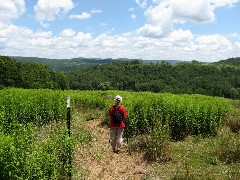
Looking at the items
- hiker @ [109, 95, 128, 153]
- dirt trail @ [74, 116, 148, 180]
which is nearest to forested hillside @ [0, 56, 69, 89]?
hiker @ [109, 95, 128, 153]

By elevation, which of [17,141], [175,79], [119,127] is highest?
[17,141]

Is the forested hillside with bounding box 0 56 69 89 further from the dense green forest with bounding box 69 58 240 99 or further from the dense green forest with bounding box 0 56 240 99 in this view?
the dense green forest with bounding box 69 58 240 99

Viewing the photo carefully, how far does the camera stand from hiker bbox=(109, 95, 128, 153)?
13.1 m

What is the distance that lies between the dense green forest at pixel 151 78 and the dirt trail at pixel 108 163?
66.1 metres

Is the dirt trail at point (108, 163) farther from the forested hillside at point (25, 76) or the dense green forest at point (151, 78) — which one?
the dense green forest at point (151, 78)

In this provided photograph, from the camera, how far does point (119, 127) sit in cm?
1334

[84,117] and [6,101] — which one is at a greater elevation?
[6,101]

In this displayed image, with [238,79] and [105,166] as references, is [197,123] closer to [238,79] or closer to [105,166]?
[105,166]

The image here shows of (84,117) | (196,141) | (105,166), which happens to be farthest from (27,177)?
(84,117)

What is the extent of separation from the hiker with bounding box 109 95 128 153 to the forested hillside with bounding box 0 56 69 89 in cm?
5269

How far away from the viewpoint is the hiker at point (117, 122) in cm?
1312

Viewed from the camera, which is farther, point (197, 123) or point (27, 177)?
point (197, 123)

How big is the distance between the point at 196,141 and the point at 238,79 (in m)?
128

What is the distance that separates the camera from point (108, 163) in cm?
1124
